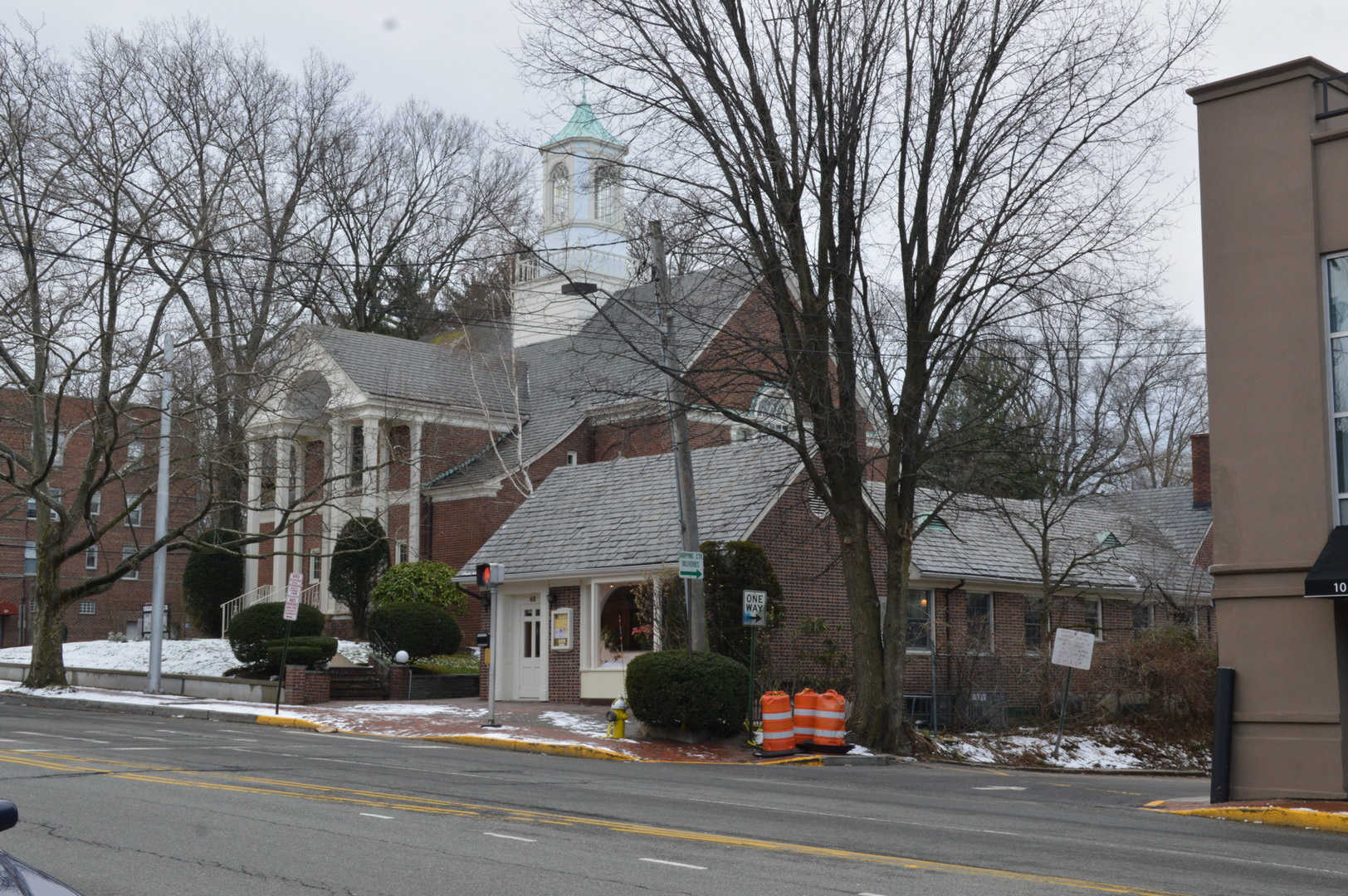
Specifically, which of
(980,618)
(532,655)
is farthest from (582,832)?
(980,618)

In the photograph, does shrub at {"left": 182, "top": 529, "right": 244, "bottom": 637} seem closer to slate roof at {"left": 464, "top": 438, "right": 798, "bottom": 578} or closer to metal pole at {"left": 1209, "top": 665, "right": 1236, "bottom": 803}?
slate roof at {"left": 464, "top": 438, "right": 798, "bottom": 578}

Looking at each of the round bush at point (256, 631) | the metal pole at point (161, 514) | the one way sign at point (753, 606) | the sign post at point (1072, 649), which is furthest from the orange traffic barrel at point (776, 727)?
the metal pole at point (161, 514)

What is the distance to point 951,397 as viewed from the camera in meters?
46.4

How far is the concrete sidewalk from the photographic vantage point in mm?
22203

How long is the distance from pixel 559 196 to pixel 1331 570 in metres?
41.8

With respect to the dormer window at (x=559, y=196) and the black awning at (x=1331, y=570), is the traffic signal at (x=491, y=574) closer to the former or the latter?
→ the black awning at (x=1331, y=570)

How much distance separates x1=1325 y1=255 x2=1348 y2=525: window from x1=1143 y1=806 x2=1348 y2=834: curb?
3575 millimetres

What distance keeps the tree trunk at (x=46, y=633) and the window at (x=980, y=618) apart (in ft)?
69.7

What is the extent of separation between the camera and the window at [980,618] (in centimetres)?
3206

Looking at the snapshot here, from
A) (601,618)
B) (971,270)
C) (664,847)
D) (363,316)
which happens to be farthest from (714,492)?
(363,316)

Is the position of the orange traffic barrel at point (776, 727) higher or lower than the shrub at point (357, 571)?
lower

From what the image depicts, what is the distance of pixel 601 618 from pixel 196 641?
13695mm

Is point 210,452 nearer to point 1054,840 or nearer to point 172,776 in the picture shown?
point 172,776

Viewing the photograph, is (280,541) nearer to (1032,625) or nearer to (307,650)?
(307,650)
